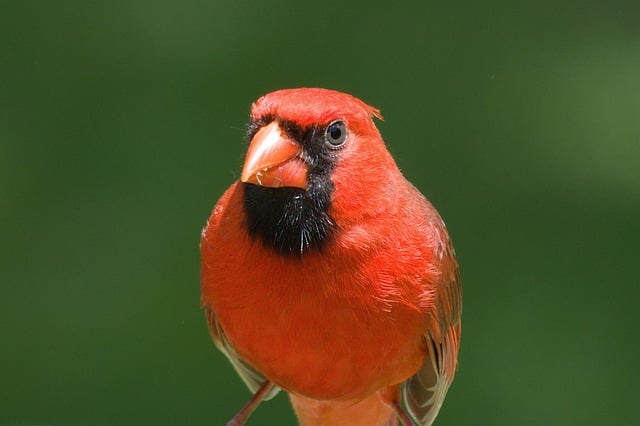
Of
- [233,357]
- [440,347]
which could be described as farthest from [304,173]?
[233,357]

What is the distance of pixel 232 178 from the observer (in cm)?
422

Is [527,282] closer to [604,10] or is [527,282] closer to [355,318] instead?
[604,10]

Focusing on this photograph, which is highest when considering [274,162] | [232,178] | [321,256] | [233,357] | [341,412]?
[274,162]

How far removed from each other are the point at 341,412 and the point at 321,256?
78 cm

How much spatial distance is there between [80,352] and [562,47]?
2.12 metres

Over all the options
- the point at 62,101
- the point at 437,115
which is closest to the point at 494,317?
the point at 437,115

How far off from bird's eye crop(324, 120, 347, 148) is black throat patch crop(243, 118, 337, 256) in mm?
15

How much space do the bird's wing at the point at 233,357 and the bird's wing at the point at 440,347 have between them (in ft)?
1.25

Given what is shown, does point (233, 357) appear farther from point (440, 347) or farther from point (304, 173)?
point (304, 173)

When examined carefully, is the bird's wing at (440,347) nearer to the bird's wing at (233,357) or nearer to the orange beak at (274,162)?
the bird's wing at (233,357)

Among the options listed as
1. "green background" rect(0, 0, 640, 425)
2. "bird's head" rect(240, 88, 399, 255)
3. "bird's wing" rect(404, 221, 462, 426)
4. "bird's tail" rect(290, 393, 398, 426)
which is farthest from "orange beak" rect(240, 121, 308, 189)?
"green background" rect(0, 0, 640, 425)

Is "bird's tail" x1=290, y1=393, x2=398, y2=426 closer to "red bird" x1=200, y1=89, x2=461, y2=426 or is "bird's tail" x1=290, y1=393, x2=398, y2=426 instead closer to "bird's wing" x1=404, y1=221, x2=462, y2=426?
"bird's wing" x1=404, y1=221, x2=462, y2=426

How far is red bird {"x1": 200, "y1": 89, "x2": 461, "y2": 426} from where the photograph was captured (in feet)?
7.63

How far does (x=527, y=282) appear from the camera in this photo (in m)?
4.29
